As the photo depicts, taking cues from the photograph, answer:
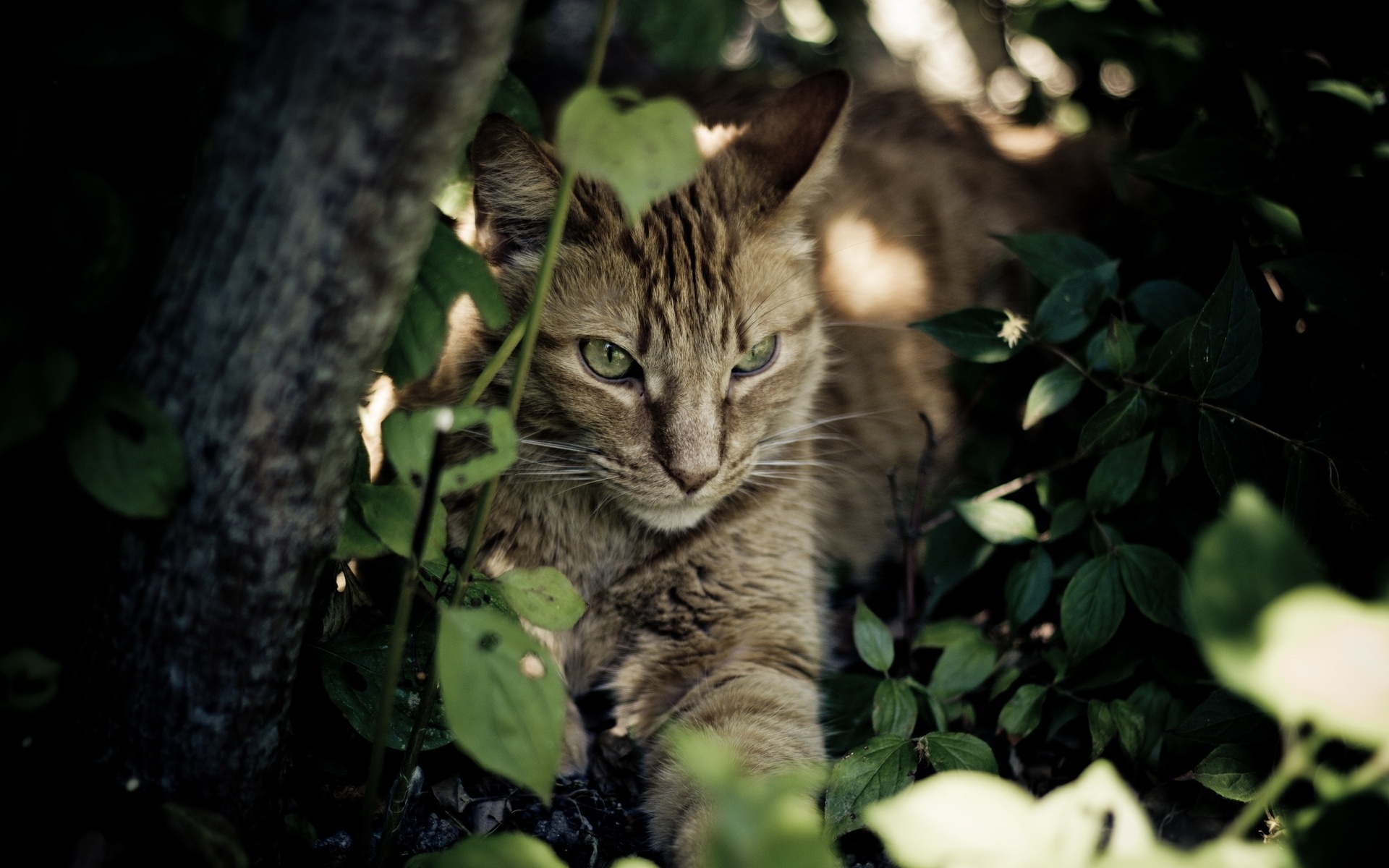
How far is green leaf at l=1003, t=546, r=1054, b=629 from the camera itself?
2109mm

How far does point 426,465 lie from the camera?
1.28 metres

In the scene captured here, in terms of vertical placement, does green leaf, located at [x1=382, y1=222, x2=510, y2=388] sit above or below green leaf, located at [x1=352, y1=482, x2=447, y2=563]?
above

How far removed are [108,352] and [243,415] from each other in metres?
0.38

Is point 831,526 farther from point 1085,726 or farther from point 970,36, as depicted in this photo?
point 970,36

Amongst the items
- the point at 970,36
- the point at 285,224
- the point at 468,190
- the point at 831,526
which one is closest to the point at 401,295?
the point at 285,224

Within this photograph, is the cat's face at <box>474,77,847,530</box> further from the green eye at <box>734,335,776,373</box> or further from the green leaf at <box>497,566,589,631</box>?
the green leaf at <box>497,566,589,631</box>

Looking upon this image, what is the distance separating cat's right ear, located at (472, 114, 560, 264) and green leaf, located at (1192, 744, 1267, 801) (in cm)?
180

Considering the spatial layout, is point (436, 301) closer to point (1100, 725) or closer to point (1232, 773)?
point (1100, 725)

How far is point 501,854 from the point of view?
110 centimetres

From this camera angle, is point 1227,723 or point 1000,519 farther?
point 1000,519

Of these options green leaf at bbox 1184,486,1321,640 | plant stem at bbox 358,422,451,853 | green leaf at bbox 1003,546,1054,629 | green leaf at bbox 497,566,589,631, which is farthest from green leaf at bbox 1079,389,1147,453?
plant stem at bbox 358,422,451,853

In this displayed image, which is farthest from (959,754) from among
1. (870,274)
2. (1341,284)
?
(870,274)

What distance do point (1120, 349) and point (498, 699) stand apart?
1.51 m

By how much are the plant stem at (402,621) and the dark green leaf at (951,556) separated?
1.39m
